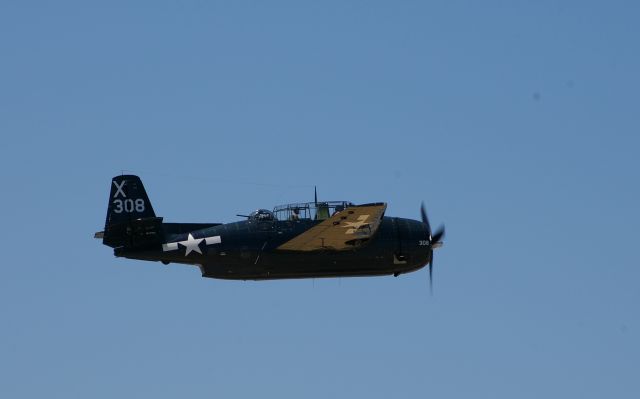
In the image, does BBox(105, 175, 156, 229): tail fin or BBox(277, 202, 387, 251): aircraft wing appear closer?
BBox(277, 202, 387, 251): aircraft wing

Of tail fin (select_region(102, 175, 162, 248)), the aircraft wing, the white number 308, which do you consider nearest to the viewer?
the aircraft wing

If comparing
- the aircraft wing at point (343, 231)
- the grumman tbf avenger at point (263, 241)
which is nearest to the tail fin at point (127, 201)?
the grumman tbf avenger at point (263, 241)

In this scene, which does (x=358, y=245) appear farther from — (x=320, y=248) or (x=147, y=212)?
(x=147, y=212)

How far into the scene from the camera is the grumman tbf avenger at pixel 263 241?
230 feet

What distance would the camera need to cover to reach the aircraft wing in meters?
68.7

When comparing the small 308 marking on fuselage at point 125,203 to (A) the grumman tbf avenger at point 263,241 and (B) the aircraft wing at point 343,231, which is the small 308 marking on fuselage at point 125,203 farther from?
(B) the aircraft wing at point 343,231

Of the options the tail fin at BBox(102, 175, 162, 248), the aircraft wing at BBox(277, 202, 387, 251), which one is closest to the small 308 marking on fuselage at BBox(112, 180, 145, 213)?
the tail fin at BBox(102, 175, 162, 248)

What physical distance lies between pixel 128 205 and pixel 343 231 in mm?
8082

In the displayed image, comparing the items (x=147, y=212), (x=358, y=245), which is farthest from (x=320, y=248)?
(x=147, y=212)

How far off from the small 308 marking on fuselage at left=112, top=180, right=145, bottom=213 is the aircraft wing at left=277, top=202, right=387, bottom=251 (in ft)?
17.9

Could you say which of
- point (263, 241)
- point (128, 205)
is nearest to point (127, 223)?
point (128, 205)

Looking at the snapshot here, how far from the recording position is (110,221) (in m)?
70.1

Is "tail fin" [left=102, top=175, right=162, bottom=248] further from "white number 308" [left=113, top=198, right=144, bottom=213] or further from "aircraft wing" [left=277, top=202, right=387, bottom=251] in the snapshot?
"aircraft wing" [left=277, top=202, right=387, bottom=251]

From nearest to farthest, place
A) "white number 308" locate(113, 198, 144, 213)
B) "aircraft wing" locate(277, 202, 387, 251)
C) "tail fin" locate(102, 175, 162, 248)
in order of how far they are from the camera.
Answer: "aircraft wing" locate(277, 202, 387, 251) → "tail fin" locate(102, 175, 162, 248) → "white number 308" locate(113, 198, 144, 213)
